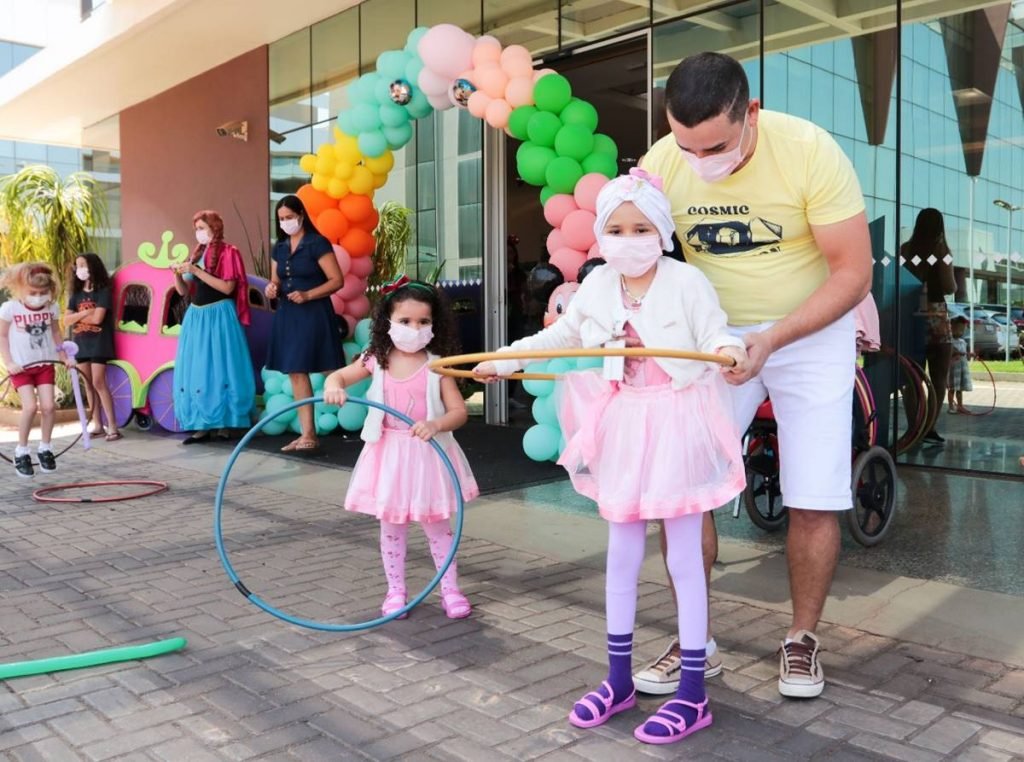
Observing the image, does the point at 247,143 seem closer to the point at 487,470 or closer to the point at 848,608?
the point at 487,470

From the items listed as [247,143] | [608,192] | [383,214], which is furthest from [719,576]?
[247,143]

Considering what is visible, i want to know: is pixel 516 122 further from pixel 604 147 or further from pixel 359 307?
pixel 359 307

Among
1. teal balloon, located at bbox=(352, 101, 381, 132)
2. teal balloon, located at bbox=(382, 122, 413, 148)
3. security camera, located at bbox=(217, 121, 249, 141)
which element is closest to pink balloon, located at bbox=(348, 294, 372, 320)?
teal balloon, located at bbox=(382, 122, 413, 148)

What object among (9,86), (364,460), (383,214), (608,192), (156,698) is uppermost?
(9,86)

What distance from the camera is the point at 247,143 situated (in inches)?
468

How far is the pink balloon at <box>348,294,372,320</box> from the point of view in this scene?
843 cm

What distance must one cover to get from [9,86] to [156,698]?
15250 mm

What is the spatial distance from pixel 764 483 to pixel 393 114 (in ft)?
13.4

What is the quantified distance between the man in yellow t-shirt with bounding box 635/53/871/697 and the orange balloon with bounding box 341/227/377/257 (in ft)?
17.8

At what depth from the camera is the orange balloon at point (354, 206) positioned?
8.05 meters

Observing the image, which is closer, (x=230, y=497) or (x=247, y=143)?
(x=230, y=497)

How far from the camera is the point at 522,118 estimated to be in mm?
6355

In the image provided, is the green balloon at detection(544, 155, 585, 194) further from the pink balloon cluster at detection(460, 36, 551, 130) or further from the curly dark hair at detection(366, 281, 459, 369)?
the curly dark hair at detection(366, 281, 459, 369)

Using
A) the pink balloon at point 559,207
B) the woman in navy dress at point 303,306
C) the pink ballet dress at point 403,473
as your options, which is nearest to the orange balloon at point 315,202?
the woman in navy dress at point 303,306
